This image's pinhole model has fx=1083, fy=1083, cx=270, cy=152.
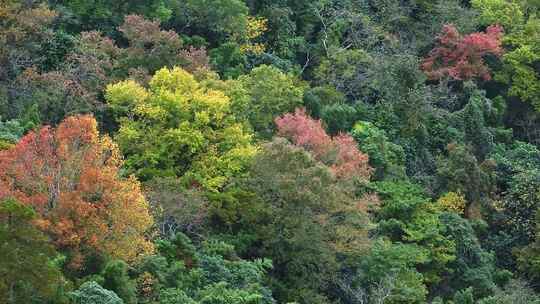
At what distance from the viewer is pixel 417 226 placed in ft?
128

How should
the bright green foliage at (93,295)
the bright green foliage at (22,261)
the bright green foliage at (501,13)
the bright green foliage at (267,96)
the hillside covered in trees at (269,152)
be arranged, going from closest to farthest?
the bright green foliage at (22,261) → the bright green foliage at (93,295) → the hillside covered in trees at (269,152) → the bright green foliage at (267,96) → the bright green foliage at (501,13)

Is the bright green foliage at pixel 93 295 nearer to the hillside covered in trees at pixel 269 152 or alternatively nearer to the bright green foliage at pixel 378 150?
the hillside covered in trees at pixel 269 152

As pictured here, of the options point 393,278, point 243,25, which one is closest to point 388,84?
point 243,25

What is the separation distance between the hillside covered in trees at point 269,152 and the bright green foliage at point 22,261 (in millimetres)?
46

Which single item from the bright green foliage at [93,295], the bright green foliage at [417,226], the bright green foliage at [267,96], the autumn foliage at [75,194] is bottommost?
the bright green foliage at [417,226]

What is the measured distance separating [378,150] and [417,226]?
3.91 m

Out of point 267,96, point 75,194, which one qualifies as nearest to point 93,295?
point 75,194

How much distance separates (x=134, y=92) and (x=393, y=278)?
1075 centimetres

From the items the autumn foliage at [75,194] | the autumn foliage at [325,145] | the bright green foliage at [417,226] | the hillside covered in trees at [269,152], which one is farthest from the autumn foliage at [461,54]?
the autumn foliage at [75,194]

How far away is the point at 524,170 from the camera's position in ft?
144

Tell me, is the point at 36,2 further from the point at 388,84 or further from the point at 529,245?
the point at 529,245

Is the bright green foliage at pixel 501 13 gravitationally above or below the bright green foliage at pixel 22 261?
below

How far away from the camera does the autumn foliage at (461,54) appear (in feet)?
162

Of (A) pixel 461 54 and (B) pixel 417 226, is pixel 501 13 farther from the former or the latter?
(B) pixel 417 226
